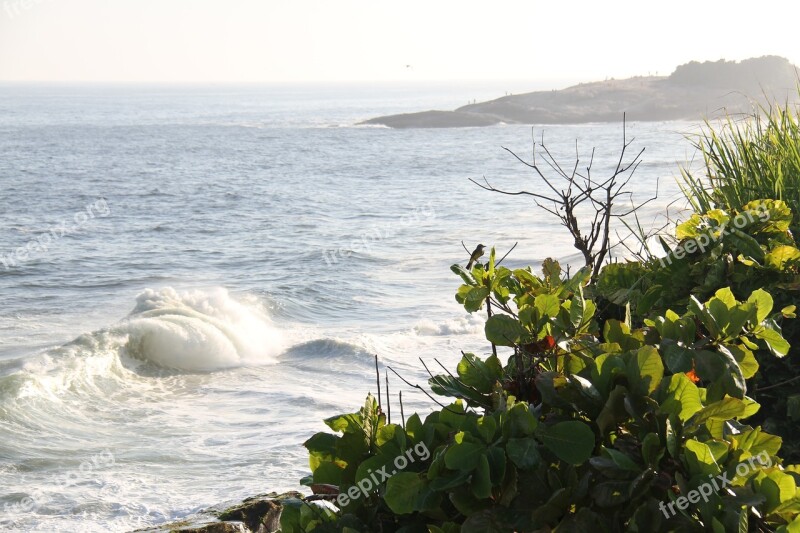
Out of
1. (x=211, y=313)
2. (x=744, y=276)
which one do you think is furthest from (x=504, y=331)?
(x=211, y=313)

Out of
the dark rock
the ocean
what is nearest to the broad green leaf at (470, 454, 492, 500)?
the ocean

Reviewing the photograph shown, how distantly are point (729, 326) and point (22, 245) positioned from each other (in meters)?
24.8

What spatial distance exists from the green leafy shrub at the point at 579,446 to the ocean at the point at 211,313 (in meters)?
2.48

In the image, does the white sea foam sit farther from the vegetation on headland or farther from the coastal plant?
the vegetation on headland

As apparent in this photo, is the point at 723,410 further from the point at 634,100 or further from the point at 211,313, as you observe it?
the point at 634,100

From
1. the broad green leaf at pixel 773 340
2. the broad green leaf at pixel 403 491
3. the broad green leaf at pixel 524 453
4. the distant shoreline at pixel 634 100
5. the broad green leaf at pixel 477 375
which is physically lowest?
the broad green leaf at pixel 403 491

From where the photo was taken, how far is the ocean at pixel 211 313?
885cm

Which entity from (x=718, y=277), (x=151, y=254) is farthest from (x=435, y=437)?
(x=151, y=254)

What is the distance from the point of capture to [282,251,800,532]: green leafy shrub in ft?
5.31

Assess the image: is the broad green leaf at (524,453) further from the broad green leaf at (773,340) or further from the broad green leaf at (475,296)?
the broad green leaf at (773,340)

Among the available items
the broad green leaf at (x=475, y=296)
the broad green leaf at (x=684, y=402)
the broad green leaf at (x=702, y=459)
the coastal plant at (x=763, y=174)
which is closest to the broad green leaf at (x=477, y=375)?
the broad green leaf at (x=475, y=296)

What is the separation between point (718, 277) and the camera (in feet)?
10.4

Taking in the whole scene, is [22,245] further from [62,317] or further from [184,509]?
[184,509]

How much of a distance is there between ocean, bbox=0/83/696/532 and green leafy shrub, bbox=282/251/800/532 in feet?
8.13
